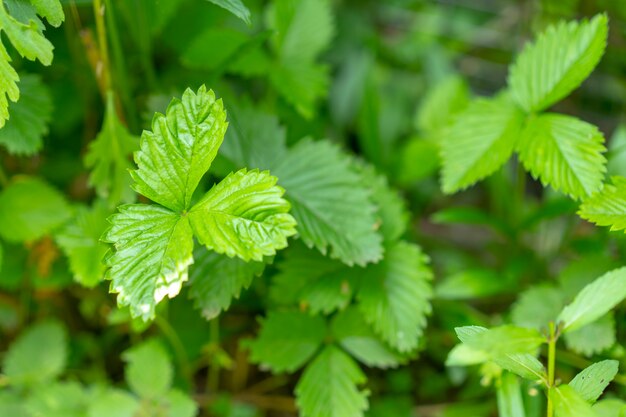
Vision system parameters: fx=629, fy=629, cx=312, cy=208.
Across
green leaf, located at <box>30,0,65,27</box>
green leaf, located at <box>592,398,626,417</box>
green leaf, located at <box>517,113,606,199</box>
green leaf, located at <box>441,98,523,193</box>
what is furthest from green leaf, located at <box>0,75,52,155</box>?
green leaf, located at <box>592,398,626,417</box>

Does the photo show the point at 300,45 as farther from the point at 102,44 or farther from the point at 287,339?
the point at 287,339

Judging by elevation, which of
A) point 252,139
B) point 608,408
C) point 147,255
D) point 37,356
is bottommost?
point 608,408

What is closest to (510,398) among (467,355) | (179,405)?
(467,355)

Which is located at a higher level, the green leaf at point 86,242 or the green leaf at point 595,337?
the green leaf at point 86,242

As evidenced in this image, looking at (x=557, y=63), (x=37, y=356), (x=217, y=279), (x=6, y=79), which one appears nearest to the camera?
(x=6, y=79)

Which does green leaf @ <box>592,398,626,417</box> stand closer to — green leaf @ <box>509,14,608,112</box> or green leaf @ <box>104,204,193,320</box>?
green leaf @ <box>509,14,608,112</box>

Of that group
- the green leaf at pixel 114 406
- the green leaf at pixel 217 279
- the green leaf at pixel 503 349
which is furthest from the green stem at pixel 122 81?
the green leaf at pixel 503 349

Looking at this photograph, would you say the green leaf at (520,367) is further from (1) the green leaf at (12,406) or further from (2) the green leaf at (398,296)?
(1) the green leaf at (12,406)
